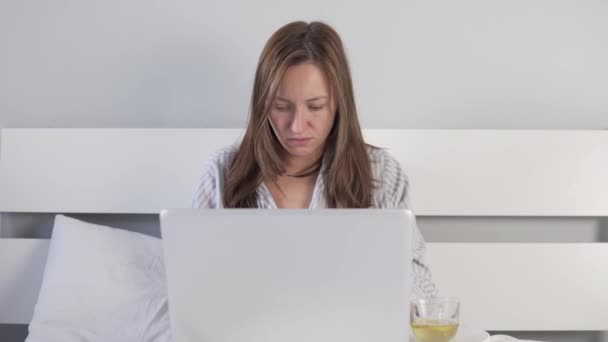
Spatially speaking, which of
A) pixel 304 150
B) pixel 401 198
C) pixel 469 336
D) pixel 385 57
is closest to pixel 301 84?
pixel 304 150

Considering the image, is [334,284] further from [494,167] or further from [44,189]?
[44,189]

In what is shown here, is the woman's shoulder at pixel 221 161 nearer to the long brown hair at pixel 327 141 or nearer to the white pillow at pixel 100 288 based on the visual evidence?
the long brown hair at pixel 327 141

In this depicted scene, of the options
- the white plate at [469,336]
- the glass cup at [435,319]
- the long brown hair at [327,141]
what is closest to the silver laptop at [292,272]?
the glass cup at [435,319]

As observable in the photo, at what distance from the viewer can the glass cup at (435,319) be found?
111cm

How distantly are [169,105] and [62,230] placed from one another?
471mm

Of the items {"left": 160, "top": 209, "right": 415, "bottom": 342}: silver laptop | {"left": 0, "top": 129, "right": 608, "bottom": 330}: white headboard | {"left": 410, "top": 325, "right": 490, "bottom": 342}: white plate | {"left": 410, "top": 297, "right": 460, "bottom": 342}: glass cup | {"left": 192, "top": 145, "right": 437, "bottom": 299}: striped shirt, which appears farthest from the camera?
{"left": 0, "top": 129, "right": 608, "bottom": 330}: white headboard

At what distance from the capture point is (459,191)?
2131mm

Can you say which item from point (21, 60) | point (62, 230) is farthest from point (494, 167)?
point (21, 60)

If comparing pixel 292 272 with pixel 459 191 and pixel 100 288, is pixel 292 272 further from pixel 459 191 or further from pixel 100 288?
pixel 459 191

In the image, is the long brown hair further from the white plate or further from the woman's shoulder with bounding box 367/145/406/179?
the white plate

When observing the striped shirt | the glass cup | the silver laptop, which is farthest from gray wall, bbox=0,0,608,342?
the silver laptop

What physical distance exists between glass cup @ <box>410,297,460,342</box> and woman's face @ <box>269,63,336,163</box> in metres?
0.66

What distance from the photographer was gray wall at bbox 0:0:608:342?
2.22 metres

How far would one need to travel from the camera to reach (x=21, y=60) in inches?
88.9
